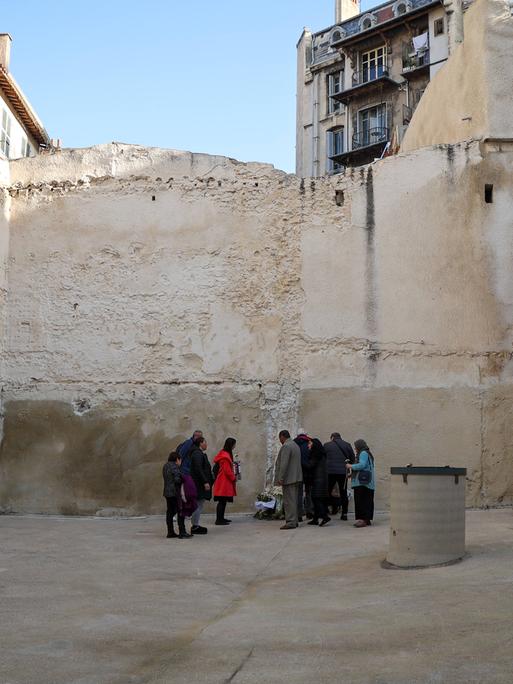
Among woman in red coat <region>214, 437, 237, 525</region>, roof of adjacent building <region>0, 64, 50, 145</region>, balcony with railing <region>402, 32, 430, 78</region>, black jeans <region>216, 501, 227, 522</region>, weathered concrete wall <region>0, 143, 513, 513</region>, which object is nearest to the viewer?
woman in red coat <region>214, 437, 237, 525</region>

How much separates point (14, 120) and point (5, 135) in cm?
130

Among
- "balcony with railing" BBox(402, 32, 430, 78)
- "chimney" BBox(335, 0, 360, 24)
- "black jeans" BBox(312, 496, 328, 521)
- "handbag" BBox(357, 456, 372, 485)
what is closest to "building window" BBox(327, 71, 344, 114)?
"chimney" BBox(335, 0, 360, 24)

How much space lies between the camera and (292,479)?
12000 mm

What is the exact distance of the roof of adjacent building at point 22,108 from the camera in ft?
78.6

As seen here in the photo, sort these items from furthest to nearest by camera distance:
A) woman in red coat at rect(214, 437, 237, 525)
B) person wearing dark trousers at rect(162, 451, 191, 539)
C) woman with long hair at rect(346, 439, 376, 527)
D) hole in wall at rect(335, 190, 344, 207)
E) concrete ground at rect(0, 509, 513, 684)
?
1. hole in wall at rect(335, 190, 344, 207)
2. woman in red coat at rect(214, 437, 237, 525)
3. woman with long hair at rect(346, 439, 376, 527)
4. person wearing dark trousers at rect(162, 451, 191, 539)
5. concrete ground at rect(0, 509, 513, 684)

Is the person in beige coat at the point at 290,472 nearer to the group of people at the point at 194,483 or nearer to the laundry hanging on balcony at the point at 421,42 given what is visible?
the group of people at the point at 194,483

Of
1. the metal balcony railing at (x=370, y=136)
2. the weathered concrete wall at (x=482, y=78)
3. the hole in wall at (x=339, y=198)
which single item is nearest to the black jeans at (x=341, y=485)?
the hole in wall at (x=339, y=198)

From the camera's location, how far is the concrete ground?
529 centimetres

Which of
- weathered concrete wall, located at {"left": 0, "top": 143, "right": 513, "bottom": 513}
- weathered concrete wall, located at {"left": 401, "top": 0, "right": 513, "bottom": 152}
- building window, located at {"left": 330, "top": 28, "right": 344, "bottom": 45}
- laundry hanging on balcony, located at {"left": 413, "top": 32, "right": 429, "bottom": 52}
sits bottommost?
weathered concrete wall, located at {"left": 0, "top": 143, "right": 513, "bottom": 513}

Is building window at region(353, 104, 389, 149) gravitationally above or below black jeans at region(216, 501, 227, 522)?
above

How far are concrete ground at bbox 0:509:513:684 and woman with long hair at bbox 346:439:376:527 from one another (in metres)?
0.70

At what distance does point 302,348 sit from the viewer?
14.7 meters

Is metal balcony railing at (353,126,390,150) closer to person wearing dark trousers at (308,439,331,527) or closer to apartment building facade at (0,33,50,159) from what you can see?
apartment building facade at (0,33,50,159)

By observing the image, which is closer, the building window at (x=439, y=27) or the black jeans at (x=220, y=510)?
the black jeans at (x=220, y=510)
